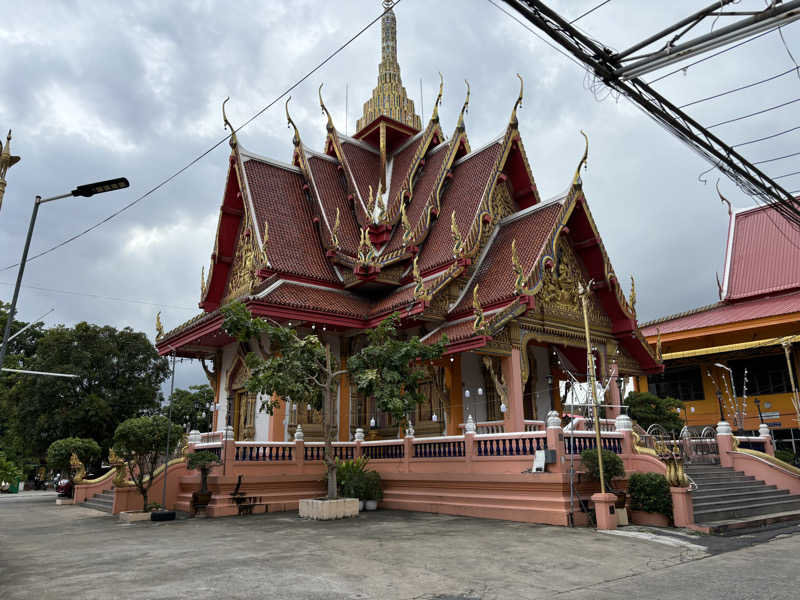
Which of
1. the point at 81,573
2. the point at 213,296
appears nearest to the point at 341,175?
the point at 213,296

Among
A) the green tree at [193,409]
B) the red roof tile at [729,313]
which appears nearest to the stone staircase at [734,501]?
the red roof tile at [729,313]

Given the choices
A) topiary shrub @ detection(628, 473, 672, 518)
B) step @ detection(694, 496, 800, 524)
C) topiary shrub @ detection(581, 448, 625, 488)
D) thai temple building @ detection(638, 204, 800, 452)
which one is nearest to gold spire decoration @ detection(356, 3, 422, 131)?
thai temple building @ detection(638, 204, 800, 452)

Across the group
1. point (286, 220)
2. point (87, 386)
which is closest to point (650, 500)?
point (286, 220)

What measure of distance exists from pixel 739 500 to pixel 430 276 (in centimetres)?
771

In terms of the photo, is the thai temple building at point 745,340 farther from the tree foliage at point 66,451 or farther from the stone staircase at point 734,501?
the tree foliage at point 66,451

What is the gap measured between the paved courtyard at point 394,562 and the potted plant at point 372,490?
7.49ft

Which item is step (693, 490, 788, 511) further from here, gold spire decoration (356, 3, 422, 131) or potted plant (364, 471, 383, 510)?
gold spire decoration (356, 3, 422, 131)

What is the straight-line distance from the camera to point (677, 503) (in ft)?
30.4

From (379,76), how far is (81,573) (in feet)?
64.9

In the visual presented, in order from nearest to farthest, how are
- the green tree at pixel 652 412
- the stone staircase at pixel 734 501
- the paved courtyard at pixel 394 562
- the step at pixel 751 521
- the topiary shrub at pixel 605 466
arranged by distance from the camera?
1. the paved courtyard at pixel 394 562
2. the step at pixel 751 521
3. the stone staircase at pixel 734 501
4. the topiary shrub at pixel 605 466
5. the green tree at pixel 652 412

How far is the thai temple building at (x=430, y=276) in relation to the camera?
13531 millimetres

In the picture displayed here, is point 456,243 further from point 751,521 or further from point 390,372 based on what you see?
point 751,521

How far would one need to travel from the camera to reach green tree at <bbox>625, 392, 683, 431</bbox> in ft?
55.5

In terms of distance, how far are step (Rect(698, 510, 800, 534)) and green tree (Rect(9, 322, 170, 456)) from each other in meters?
18.5
